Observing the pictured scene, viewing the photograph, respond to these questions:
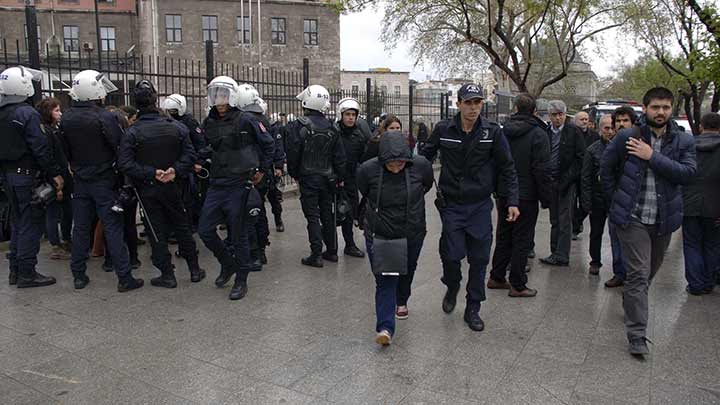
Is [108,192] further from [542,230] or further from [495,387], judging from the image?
[542,230]

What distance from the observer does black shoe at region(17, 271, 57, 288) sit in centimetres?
559

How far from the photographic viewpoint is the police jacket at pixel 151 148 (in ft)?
17.3

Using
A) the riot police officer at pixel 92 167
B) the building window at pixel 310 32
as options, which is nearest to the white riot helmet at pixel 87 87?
the riot police officer at pixel 92 167

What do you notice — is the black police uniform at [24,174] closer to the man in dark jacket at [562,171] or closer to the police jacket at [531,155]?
the police jacket at [531,155]

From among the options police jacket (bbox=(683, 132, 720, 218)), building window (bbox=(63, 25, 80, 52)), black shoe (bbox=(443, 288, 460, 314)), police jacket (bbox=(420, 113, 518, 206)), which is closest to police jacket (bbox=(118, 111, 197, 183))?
police jacket (bbox=(420, 113, 518, 206))

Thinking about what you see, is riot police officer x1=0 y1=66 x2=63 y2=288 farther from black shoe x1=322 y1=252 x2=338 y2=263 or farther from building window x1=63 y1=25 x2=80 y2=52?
building window x1=63 y1=25 x2=80 y2=52

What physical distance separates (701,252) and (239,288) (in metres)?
4.56

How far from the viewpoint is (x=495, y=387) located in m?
3.67

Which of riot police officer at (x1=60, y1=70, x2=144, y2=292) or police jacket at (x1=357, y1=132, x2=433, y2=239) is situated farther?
riot police officer at (x1=60, y1=70, x2=144, y2=292)

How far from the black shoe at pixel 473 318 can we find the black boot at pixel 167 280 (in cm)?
290

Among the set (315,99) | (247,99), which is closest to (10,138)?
(247,99)

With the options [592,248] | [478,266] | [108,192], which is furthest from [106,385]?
[592,248]

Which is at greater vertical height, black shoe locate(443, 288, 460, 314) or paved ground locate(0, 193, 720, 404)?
black shoe locate(443, 288, 460, 314)

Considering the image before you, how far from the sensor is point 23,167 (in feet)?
18.0
